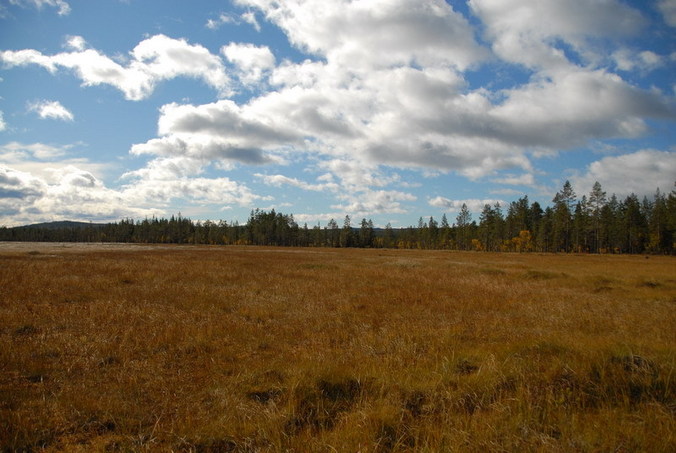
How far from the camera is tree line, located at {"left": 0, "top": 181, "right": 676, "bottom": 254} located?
79.1m

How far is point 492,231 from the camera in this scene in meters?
105

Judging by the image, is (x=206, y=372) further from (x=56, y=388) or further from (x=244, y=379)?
(x=56, y=388)

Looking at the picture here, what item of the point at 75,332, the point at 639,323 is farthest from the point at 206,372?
the point at 639,323

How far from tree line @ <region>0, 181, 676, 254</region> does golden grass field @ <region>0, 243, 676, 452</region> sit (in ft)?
283

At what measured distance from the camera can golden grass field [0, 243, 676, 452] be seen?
158 inches

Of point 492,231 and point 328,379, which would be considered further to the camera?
point 492,231

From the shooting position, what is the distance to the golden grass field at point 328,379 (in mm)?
4016

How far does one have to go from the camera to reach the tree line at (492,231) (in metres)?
79.1

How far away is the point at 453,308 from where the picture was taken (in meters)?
12.6

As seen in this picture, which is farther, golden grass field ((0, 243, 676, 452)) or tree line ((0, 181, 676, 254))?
tree line ((0, 181, 676, 254))

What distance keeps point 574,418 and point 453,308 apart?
8.59 meters

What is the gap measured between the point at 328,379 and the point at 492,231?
111 metres

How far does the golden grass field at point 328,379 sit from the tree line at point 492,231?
86.4 m

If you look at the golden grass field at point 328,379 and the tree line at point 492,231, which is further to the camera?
the tree line at point 492,231
